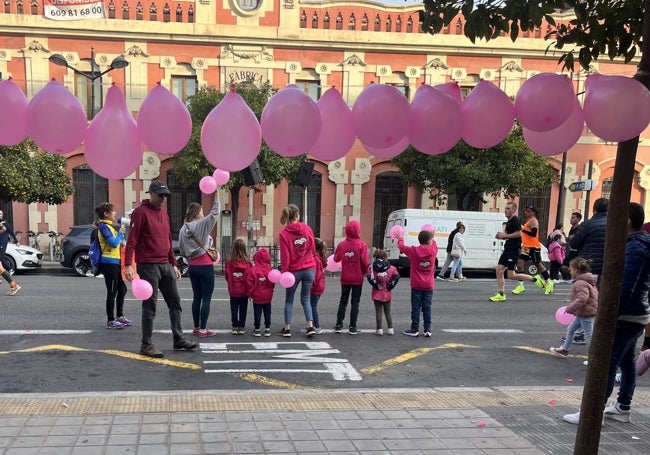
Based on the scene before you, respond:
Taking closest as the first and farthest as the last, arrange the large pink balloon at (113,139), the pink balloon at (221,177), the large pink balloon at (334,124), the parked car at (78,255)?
the large pink balloon at (113,139)
the large pink balloon at (334,124)
the pink balloon at (221,177)
the parked car at (78,255)

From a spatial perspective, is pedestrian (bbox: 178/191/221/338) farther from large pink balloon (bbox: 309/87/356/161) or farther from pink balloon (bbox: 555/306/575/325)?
pink balloon (bbox: 555/306/575/325)

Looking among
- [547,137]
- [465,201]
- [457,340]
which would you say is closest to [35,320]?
[457,340]

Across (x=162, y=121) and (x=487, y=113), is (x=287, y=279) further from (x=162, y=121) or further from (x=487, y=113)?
(x=487, y=113)

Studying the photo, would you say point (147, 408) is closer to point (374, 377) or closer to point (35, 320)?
point (374, 377)

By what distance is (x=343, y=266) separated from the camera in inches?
271

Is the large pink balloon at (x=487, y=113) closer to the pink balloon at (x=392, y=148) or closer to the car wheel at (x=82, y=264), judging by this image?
the pink balloon at (x=392, y=148)

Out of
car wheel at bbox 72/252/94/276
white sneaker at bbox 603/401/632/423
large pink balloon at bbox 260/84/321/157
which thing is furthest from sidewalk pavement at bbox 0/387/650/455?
car wheel at bbox 72/252/94/276

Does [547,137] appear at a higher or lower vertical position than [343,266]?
higher

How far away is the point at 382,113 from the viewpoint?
12.1 ft

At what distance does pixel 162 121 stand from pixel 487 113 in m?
2.50

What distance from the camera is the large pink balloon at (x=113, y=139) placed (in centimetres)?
383

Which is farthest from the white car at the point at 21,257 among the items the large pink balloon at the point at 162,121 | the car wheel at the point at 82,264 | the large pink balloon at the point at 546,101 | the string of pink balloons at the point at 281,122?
the large pink balloon at the point at 546,101

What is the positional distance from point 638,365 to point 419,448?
2242mm

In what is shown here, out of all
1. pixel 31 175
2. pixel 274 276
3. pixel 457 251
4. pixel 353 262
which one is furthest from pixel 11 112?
pixel 31 175
